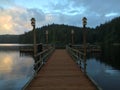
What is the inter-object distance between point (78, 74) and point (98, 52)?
128 feet

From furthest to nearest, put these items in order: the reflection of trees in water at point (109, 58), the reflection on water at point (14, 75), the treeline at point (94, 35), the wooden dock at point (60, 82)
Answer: the treeline at point (94, 35)
the reflection of trees in water at point (109, 58)
the reflection on water at point (14, 75)
the wooden dock at point (60, 82)

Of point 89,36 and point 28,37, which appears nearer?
point 89,36

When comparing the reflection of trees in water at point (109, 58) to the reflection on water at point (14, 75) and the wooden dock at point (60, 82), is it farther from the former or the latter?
the wooden dock at point (60, 82)

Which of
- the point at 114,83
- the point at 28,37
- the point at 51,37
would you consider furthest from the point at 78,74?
the point at 28,37

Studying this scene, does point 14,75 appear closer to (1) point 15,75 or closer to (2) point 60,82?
(1) point 15,75

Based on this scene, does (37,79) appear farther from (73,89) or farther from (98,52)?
(98,52)

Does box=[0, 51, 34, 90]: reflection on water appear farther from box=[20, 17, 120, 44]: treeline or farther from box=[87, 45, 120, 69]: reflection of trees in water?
box=[20, 17, 120, 44]: treeline

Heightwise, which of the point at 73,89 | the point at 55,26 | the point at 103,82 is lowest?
the point at 103,82

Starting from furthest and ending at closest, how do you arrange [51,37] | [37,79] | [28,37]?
[28,37] → [51,37] → [37,79]

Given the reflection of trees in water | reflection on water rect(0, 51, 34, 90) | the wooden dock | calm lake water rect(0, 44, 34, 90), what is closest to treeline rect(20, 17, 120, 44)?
the reflection of trees in water

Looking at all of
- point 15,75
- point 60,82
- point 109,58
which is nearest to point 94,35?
point 109,58

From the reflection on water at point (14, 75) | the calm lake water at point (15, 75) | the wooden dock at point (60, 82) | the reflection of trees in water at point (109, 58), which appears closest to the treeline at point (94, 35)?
the reflection of trees in water at point (109, 58)

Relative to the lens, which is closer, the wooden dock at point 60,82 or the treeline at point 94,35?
the wooden dock at point 60,82

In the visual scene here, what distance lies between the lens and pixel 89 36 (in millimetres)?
141750
